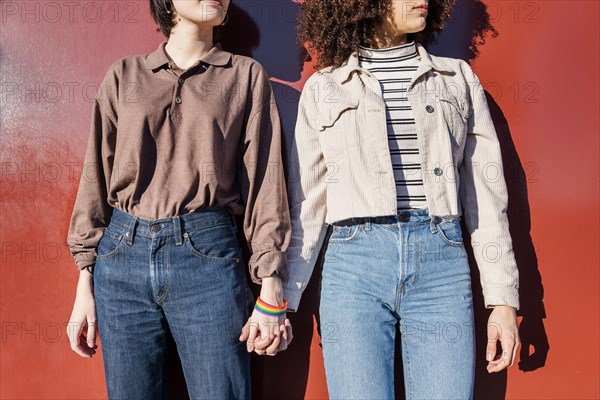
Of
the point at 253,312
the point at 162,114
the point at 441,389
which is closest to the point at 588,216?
the point at 441,389

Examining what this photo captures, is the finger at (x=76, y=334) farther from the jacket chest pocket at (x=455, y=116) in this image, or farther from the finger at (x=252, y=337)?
the jacket chest pocket at (x=455, y=116)

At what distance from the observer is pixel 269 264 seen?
179cm

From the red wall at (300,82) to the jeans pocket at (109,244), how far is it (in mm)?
577

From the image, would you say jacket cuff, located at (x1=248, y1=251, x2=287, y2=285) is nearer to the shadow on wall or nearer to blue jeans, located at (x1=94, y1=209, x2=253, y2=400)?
blue jeans, located at (x1=94, y1=209, x2=253, y2=400)

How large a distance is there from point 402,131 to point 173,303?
92 cm

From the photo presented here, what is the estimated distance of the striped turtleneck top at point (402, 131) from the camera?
184 centimetres

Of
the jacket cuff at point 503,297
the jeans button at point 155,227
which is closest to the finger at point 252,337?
the jeans button at point 155,227

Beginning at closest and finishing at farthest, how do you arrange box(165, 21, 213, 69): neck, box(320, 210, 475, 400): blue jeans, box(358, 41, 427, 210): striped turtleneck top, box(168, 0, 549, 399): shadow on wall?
box(320, 210, 475, 400): blue jeans
box(358, 41, 427, 210): striped turtleneck top
box(165, 21, 213, 69): neck
box(168, 0, 549, 399): shadow on wall

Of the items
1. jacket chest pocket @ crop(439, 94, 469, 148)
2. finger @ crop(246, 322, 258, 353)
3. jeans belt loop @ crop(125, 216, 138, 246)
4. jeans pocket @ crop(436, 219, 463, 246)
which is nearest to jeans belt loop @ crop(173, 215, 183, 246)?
jeans belt loop @ crop(125, 216, 138, 246)

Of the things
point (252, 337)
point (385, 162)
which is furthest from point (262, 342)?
point (385, 162)

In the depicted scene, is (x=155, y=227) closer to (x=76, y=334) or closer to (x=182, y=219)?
(x=182, y=219)

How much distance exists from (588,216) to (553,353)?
1.88 feet

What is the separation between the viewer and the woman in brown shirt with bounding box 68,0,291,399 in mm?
1763

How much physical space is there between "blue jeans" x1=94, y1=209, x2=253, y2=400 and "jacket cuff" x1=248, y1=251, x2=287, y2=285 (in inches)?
2.8
